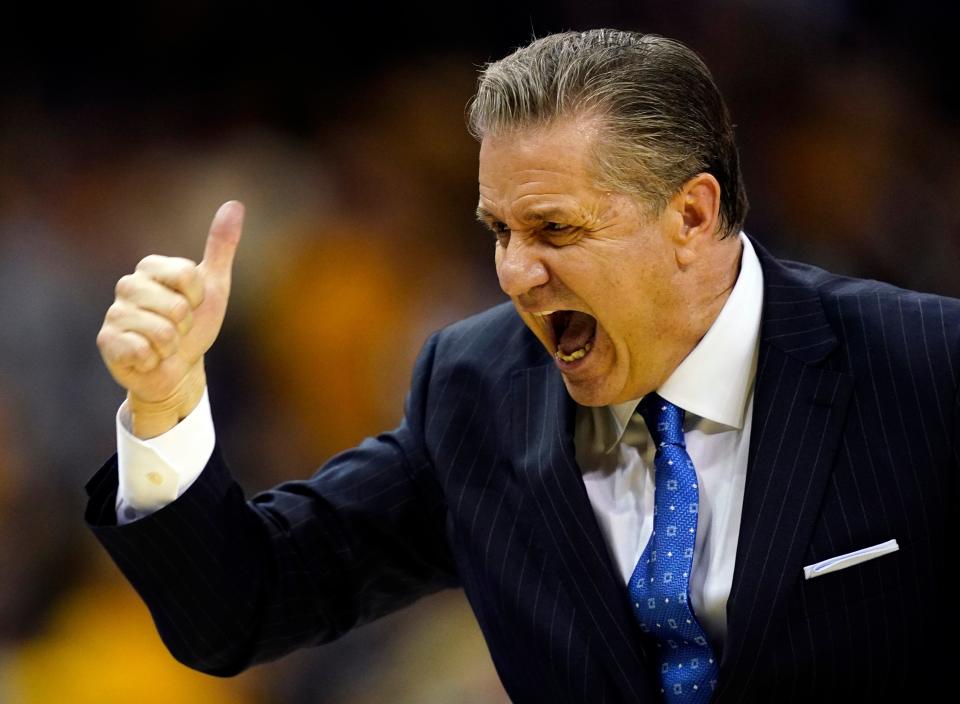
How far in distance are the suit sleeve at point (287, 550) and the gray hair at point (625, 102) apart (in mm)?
446

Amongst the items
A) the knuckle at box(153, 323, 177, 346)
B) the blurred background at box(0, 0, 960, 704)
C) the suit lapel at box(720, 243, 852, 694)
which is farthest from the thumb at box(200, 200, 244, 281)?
the blurred background at box(0, 0, 960, 704)

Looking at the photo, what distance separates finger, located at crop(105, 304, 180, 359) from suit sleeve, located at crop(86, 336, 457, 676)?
0.21m

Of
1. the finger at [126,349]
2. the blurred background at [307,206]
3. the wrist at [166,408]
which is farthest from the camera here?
the blurred background at [307,206]

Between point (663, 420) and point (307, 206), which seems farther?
point (307, 206)

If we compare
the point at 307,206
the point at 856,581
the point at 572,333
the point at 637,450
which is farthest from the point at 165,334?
the point at 307,206

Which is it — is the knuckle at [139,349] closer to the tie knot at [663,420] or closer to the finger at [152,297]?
the finger at [152,297]

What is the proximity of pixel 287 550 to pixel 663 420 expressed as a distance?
0.52 m

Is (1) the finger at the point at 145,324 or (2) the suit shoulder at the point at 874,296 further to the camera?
(2) the suit shoulder at the point at 874,296

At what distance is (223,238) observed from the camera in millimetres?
1438

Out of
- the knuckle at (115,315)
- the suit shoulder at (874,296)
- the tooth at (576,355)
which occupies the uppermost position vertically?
the knuckle at (115,315)

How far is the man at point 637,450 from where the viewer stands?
4.51 ft

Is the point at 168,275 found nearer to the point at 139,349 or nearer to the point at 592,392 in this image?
the point at 139,349

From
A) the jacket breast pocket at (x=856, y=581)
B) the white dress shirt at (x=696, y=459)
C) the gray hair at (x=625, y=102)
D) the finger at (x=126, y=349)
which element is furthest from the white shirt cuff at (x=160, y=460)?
the jacket breast pocket at (x=856, y=581)

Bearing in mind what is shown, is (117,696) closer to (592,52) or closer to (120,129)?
(120,129)
